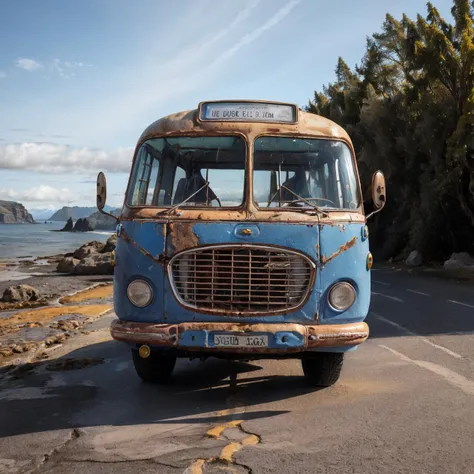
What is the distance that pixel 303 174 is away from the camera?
6.48 metres

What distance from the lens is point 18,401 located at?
6031mm

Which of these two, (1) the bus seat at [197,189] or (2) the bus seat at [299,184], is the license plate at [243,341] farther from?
(2) the bus seat at [299,184]

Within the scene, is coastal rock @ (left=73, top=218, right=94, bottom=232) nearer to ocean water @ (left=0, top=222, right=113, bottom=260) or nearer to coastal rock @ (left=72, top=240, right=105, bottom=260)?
ocean water @ (left=0, top=222, right=113, bottom=260)

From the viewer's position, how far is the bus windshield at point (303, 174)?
20.7ft

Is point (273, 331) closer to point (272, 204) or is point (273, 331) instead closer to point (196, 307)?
point (196, 307)

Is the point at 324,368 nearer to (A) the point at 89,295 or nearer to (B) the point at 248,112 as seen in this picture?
(B) the point at 248,112

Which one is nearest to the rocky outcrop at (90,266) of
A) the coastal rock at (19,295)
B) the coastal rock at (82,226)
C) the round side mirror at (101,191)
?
the coastal rock at (19,295)

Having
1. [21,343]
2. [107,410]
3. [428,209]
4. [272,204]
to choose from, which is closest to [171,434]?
[107,410]

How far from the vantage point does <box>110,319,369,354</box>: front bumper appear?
5.60 meters

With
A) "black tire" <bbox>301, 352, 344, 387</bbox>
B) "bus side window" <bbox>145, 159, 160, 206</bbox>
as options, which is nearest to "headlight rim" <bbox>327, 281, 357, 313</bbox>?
"black tire" <bbox>301, 352, 344, 387</bbox>

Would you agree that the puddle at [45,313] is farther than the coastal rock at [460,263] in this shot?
No

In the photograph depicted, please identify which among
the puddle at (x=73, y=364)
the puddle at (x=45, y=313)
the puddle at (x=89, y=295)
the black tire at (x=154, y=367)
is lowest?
the puddle at (x=89, y=295)

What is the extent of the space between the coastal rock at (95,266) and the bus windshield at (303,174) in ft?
73.7

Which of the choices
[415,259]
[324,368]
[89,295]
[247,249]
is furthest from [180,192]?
[415,259]
